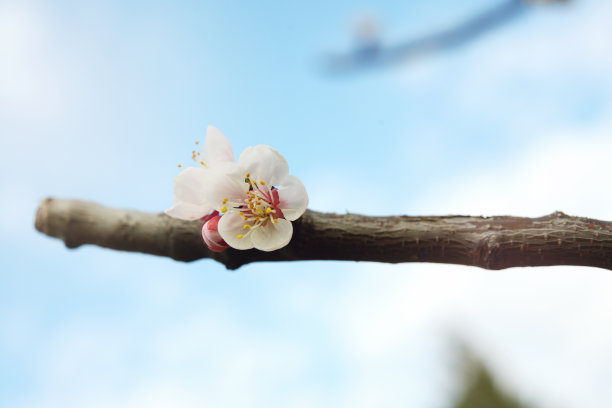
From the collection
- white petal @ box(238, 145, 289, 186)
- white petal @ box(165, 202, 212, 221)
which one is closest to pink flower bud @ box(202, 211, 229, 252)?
white petal @ box(165, 202, 212, 221)

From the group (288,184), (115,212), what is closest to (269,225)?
(288,184)

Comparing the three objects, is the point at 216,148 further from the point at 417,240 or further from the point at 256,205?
the point at 417,240

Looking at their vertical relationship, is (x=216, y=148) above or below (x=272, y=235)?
above

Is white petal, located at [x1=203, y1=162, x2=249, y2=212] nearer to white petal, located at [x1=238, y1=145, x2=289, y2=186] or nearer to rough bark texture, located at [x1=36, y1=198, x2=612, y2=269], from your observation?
white petal, located at [x1=238, y1=145, x2=289, y2=186]

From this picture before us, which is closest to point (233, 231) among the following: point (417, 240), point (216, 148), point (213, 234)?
point (213, 234)

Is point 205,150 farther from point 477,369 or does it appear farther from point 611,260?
point 477,369

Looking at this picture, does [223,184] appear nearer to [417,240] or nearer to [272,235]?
[272,235]
